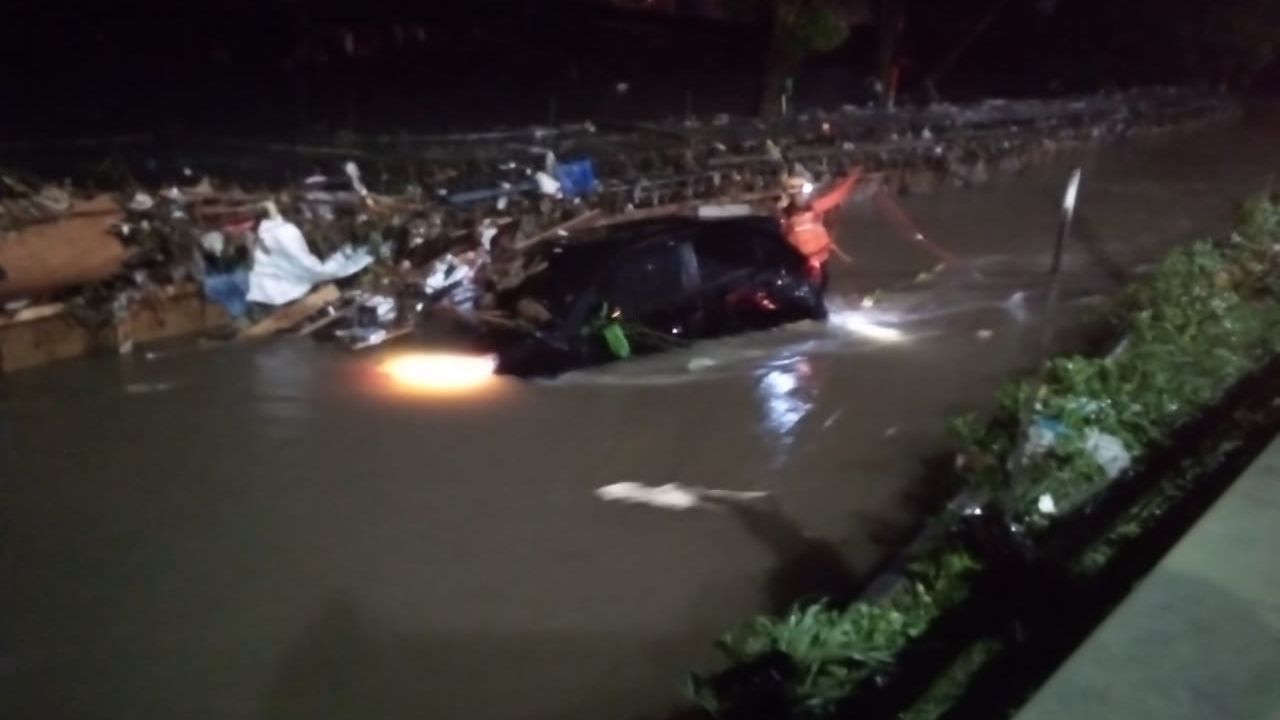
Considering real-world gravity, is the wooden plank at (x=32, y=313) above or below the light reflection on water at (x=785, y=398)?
above

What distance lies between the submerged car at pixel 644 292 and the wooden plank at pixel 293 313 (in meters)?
1.74

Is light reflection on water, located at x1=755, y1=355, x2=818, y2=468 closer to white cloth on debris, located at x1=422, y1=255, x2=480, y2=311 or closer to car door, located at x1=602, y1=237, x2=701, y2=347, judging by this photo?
car door, located at x1=602, y1=237, x2=701, y2=347

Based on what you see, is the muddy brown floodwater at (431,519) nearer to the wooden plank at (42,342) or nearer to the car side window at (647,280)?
the wooden plank at (42,342)

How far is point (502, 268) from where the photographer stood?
1265 centimetres

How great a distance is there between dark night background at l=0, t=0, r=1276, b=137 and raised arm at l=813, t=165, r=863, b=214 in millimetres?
3181

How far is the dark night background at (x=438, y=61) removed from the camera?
49.6 feet

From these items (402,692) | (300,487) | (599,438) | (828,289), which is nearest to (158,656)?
(402,692)

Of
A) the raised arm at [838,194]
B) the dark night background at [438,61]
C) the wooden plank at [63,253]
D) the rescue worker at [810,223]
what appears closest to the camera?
the wooden plank at [63,253]

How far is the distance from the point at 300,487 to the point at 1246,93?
98.6ft

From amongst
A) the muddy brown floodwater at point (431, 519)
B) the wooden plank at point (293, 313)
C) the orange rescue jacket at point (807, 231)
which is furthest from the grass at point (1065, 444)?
the wooden plank at point (293, 313)

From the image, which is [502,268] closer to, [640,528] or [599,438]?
[599,438]

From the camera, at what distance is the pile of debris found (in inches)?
449

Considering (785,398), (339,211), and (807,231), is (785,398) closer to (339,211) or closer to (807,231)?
(807,231)

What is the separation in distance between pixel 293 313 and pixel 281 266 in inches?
18.3
